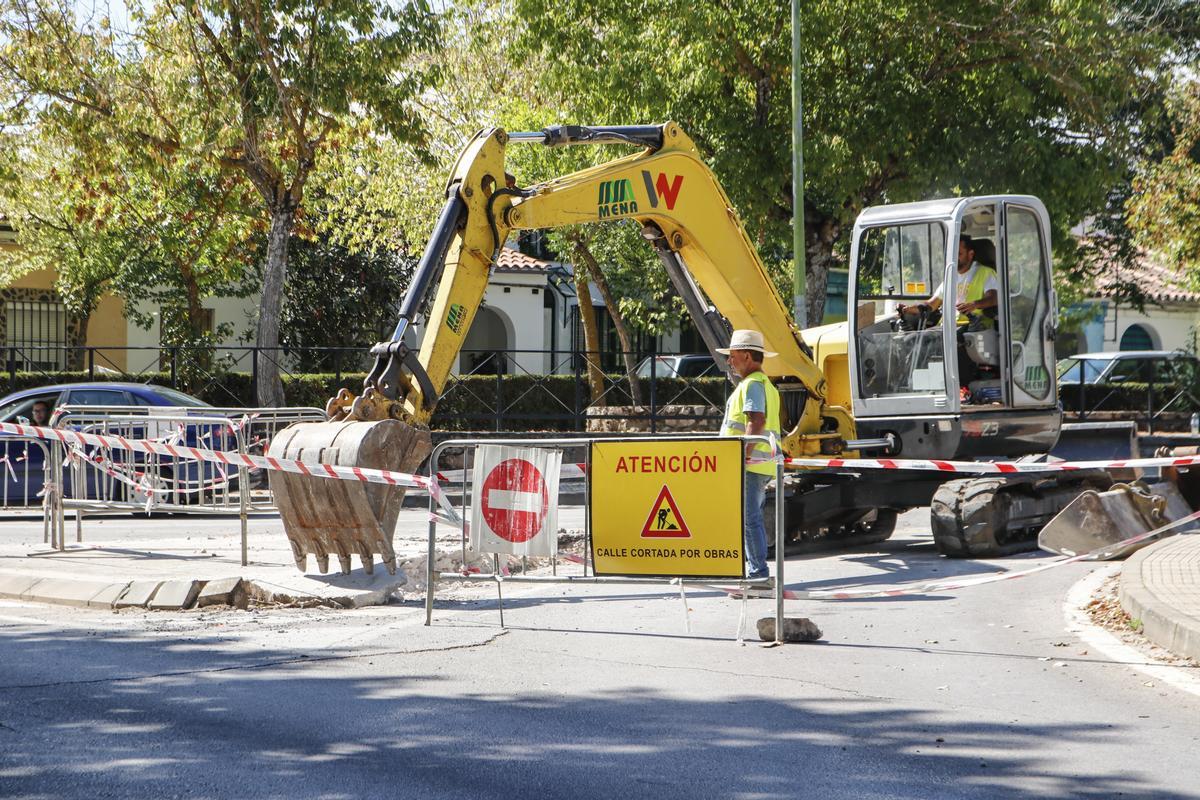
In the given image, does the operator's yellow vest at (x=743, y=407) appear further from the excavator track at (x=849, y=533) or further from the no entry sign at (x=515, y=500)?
the excavator track at (x=849, y=533)

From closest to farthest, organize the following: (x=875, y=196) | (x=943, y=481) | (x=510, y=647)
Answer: (x=510, y=647)
(x=943, y=481)
(x=875, y=196)

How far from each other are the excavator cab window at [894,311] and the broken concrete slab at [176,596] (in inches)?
254

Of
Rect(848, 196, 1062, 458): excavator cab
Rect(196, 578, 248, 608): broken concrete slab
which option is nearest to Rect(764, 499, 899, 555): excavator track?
Rect(848, 196, 1062, 458): excavator cab

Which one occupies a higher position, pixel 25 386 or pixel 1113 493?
pixel 25 386

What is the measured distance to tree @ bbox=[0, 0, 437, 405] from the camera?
774 inches

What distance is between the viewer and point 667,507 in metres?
8.38

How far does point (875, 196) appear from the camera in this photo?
2308cm

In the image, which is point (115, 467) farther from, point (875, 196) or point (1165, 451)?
point (875, 196)

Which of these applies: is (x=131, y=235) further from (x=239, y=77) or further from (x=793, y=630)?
(x=793, y=630)

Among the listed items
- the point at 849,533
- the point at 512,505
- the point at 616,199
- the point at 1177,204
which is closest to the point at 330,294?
the point at 1177,204

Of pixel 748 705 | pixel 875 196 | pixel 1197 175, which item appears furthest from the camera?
pixel 875 196

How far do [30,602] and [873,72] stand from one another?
1622 centimetres

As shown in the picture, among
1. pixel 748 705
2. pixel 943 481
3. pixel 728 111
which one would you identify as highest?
pixel 728 111

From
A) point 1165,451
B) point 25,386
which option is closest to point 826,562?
point 1165,451
